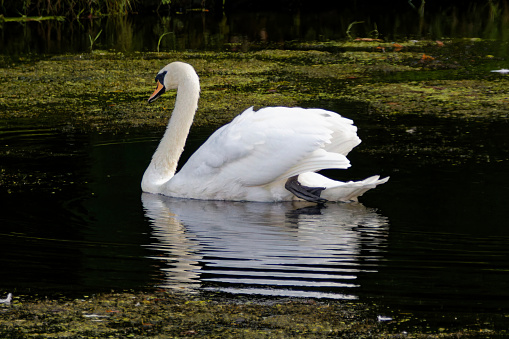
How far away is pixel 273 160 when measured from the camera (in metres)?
6.22

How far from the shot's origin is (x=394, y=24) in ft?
56.3

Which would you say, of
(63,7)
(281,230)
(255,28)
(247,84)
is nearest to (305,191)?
(281,230)

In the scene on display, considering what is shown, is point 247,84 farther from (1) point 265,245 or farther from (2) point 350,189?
(1) point 265,245

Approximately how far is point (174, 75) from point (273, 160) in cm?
147

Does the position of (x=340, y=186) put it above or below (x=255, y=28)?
below

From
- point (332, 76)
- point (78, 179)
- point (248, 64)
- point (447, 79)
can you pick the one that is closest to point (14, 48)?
point (248, 64)

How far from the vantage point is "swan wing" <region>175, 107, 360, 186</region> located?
6148 mm

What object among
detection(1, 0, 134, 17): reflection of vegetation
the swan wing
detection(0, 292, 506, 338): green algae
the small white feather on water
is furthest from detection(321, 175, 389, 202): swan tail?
detection(1, 0, 134, 17): reflection of vegetation

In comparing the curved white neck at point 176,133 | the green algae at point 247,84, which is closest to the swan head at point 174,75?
the curved white neck at point 176,133

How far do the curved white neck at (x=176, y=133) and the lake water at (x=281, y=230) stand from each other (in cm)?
28

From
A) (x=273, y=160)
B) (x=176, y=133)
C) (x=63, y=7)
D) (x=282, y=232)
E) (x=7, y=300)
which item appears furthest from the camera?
(x=63, y=7)

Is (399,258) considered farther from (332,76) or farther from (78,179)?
(332,76)

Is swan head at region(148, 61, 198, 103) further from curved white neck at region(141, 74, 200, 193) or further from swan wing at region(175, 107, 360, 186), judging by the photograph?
swan wing at region(175, 107, 360, 186)

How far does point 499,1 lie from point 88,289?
18.6 metres
